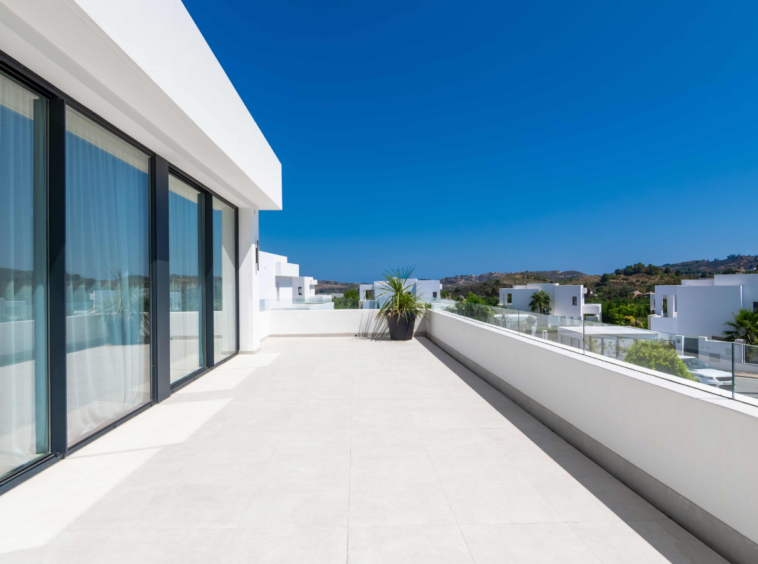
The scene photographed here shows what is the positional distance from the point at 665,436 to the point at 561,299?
126 ft

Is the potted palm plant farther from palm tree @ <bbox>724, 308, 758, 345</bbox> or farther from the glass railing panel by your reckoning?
palm tree @ <bbox>724, 308, 758, 345</bbox>

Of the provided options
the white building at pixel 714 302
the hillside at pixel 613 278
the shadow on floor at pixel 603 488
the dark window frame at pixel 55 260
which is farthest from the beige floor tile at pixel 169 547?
the hillside at pixel 613 278

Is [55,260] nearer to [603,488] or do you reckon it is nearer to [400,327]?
[603,488]

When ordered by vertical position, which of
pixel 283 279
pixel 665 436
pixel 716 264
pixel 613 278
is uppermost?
pixel 716 264

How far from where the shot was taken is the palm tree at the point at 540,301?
3788cm

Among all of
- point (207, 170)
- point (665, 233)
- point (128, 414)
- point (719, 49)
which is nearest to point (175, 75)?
point (207, 170)

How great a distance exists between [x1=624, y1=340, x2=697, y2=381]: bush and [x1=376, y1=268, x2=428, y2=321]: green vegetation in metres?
6.14

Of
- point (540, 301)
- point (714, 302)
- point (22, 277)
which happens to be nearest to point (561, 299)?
point (540, 301)

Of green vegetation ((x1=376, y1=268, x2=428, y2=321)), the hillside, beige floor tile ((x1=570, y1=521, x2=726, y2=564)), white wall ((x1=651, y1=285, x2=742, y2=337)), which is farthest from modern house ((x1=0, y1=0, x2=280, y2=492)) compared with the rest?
the hillside

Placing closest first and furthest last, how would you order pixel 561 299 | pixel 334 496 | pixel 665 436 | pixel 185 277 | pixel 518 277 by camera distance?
pixel 665 436 → pixel 334 496 → pixel 185 277 → pixel 561 299 → pixel 518 277

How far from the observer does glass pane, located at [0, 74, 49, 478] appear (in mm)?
2256

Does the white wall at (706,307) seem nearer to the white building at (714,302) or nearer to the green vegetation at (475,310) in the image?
the white building at (714,302)

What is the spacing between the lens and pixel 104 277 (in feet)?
10.3

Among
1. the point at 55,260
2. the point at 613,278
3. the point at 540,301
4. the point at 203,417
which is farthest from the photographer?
the point at 613,278
